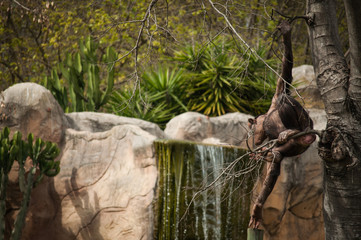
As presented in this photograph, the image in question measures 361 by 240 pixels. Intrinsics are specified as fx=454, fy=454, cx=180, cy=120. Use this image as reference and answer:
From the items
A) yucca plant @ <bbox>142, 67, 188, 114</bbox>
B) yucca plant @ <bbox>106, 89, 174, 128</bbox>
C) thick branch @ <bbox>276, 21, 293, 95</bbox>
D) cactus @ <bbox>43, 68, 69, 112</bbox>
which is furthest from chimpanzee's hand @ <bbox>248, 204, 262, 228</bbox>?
cactus @ <bbox>43, 68, 69, 112</bbox>

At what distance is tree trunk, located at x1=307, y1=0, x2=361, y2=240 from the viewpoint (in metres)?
3.93

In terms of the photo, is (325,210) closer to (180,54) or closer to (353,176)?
(353,176)

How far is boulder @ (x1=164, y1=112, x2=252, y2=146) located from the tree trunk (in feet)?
11.0

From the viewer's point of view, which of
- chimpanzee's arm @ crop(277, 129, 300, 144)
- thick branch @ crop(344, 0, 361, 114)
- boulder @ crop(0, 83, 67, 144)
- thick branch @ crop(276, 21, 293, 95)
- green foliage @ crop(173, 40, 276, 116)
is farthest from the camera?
green foliage @ crop(173, 40, 276, 116)

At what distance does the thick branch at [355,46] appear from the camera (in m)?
4.20

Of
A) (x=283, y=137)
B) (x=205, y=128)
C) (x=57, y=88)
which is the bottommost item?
(x=283, y=137)

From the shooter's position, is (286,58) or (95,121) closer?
(286,58)

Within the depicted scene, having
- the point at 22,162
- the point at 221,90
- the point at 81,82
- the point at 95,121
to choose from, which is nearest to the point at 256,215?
the point at 22,162

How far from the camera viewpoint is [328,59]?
14.4ft

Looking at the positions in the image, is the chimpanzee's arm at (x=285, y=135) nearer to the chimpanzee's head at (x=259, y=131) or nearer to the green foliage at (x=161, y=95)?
the chimpanzee's head at (x=259, y=131)

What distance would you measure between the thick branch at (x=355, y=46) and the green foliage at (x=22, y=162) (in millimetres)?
4242

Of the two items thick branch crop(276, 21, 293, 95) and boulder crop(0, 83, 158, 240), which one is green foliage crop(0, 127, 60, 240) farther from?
thick branch crop(276, 21, 293, 95)

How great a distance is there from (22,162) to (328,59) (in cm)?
451

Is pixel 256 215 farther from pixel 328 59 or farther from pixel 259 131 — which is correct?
pixel 328 59
